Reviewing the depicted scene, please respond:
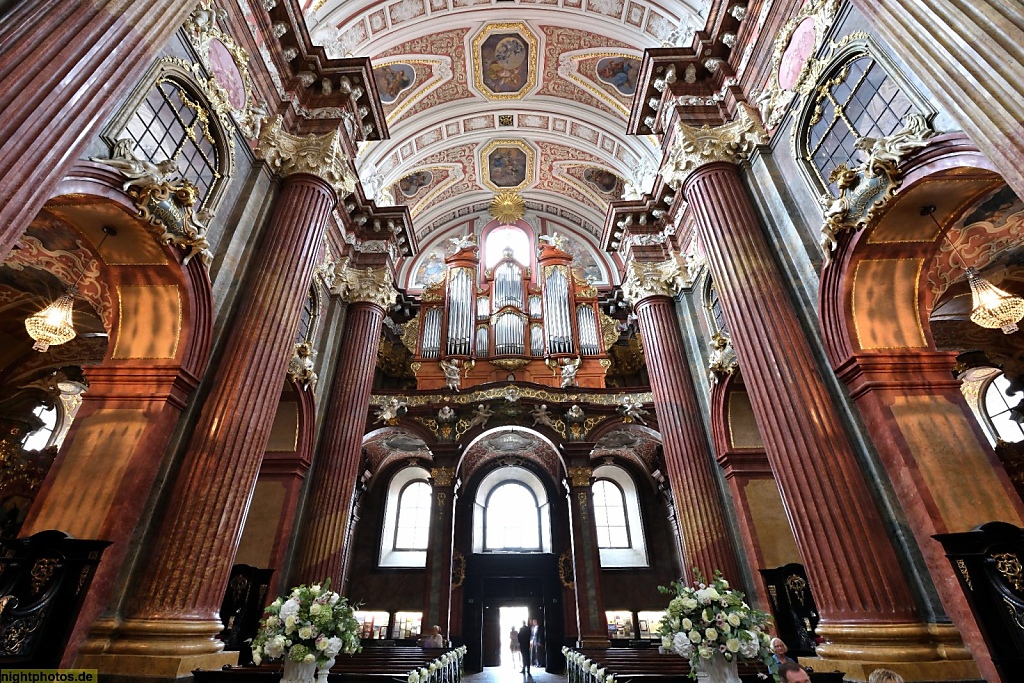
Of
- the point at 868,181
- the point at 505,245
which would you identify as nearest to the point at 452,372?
the point at 505,245

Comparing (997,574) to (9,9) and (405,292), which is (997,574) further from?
(405,292)

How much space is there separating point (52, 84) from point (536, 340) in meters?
13.1

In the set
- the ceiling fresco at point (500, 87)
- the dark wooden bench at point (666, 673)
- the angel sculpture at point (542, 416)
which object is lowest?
the dark wooden bench at point (666, 673)

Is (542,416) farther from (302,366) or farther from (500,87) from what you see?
(500,87)

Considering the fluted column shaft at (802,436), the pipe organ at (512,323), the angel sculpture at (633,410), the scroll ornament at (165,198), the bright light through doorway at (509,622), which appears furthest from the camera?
the pipe organ at (512,323)

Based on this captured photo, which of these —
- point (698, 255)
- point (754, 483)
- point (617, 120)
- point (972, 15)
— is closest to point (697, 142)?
point (698, 255)

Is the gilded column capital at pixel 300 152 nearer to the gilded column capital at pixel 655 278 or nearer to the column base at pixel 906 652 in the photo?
the gilded column capital at pixel 655 278

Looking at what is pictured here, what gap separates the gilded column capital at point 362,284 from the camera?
1076 centimetres

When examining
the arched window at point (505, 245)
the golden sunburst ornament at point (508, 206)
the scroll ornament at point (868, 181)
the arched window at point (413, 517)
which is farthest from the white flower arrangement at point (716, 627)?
the golden sunburst ornament at point (508, 206)

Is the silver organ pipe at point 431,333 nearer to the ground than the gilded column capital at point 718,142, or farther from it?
farther from it

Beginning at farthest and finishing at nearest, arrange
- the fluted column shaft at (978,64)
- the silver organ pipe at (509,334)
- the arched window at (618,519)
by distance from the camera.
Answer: the arched window at (618,519) < the silver organ pipe at (509,334) < the fluted column shaft at (978,64)

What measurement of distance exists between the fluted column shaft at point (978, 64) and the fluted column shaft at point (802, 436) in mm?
2890

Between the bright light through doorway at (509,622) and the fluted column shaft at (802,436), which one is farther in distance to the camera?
the bright light through doorway at (509,622)

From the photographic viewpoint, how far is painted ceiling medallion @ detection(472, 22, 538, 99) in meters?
13.3
